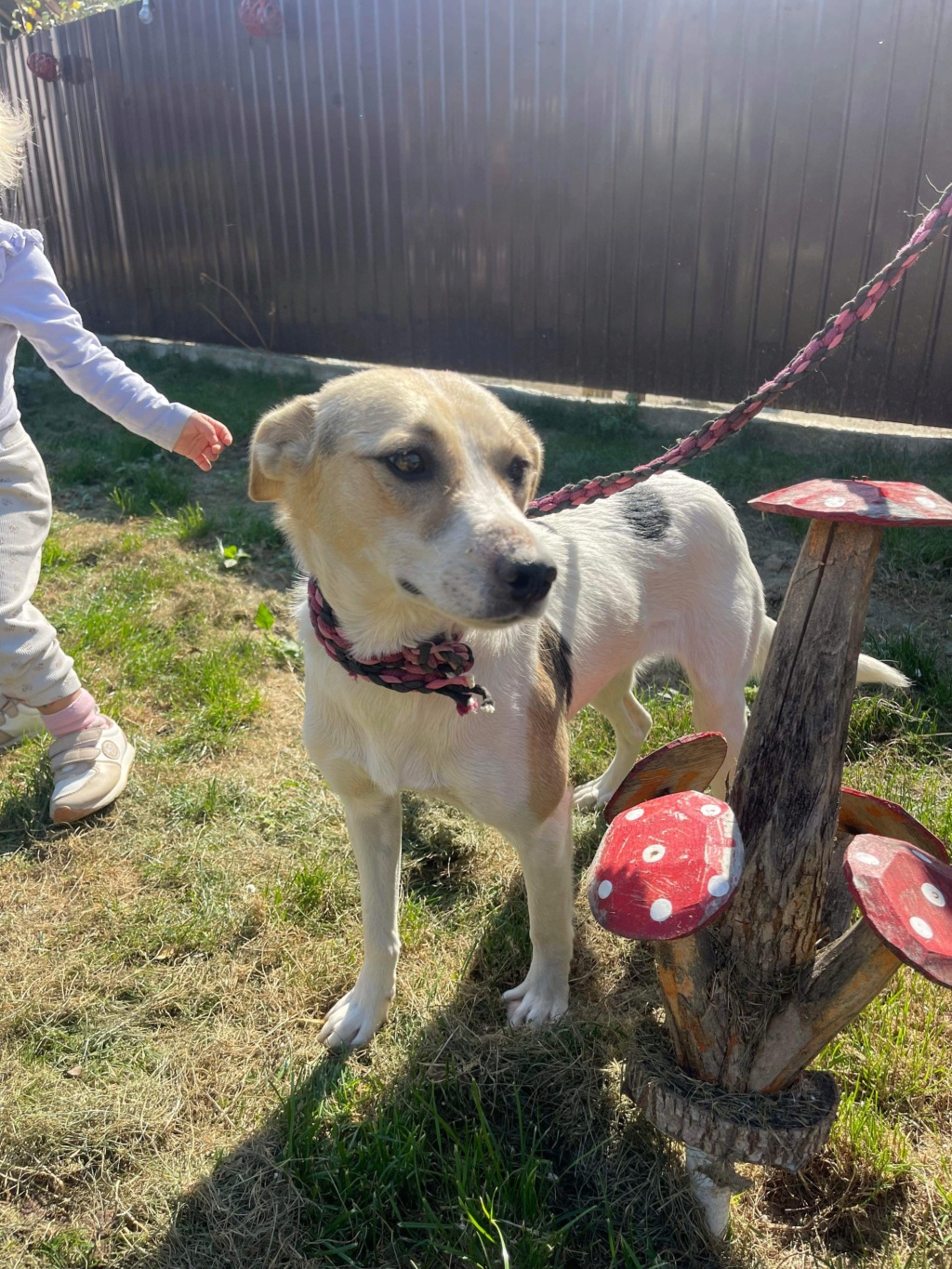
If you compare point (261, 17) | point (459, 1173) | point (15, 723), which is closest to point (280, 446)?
point (459, 1173)

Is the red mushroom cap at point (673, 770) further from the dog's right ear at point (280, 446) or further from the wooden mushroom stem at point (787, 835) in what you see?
the dog's right ear at point (280, 446)

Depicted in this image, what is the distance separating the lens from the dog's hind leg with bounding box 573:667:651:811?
3.26 m

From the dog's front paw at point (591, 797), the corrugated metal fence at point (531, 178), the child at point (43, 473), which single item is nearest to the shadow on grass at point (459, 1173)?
the dog's front paw at point (591, 797)

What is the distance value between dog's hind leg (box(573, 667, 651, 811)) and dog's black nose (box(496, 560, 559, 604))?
1.57 metres

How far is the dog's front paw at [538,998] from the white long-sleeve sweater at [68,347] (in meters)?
2.04

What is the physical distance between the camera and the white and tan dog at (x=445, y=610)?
183 centimetres

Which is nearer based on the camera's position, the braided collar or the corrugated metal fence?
the braided collar

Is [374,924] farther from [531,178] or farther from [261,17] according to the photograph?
[261,17]

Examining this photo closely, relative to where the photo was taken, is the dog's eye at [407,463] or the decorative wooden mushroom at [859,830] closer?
the decorative wooden mushroom at [859,830]

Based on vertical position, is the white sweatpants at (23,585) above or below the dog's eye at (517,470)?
below

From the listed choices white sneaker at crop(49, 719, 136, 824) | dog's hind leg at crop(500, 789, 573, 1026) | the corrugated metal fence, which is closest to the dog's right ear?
dog's hind leg at crop(500, 789, 573, 1026)

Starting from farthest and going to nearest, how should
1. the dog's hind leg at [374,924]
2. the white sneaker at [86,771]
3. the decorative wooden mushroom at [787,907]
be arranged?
the white sneaker at [86,771], the dog's hind leg at [374,924], the decorative wooden mushroom at [787,907]

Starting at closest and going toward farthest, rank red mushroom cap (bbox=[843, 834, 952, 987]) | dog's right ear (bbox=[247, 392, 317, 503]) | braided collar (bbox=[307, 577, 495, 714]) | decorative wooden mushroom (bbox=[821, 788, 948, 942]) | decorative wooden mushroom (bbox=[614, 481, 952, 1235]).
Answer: red mushroom cap (bbox=[843, 834, 952, 987]) → decorative wooden mushroom (bbox=[614, 481, 952, 1235]) → decorative wooden mushroom (bbox=[821, 788, 948, 942]) → braided collar (bbox=[307, 577, 495, 714]) → dog's right ear (bbox=[247, 392, 317, 503])

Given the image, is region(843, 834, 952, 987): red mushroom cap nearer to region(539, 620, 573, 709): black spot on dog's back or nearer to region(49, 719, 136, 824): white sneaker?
region(539, 620, 573, 709): black spot on dog's back
